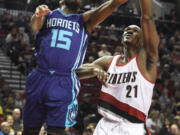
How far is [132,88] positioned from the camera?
3.78m

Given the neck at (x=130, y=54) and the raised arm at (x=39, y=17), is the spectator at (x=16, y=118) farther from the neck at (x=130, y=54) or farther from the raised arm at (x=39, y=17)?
the raised arm at (x=39, y=17)

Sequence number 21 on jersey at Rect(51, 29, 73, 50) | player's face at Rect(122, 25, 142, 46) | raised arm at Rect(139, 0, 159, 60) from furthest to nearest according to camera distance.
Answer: player's face at Rect(122, 25, 142, 46) → raised arm at Rect(139, 0, 159, 60) → number 21 on jersey at Rect(51, 29, 73, 50)

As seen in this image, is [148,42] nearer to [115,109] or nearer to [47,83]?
[115,109]

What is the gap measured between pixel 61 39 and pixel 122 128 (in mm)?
1181

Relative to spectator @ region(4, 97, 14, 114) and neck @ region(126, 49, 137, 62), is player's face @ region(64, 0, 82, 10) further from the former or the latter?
spectator @ region(4, 97, 14, 114)

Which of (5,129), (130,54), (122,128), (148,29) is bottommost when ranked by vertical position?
(5,129)

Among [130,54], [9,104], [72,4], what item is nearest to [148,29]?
[130,54]

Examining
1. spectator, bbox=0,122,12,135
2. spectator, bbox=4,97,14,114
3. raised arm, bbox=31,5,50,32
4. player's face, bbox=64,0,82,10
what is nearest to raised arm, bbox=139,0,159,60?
player's face, bbox=64,0,82,10

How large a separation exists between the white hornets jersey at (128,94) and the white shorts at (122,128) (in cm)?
5

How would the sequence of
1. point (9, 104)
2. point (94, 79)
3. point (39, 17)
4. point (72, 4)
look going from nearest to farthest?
point (39, 17)
point (72, 4)
point (9, 104)
point (94, 79)

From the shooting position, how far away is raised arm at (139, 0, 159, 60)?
368 centimetres

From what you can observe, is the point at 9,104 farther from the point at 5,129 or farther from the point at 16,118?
the point at 5,129

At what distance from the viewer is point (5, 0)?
1836cm

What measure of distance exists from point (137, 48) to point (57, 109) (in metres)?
1.31
